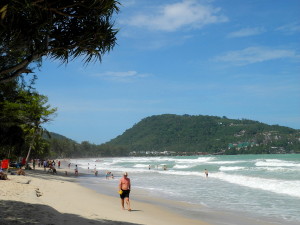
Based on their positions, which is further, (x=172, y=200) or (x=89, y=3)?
(x=172, y=200)

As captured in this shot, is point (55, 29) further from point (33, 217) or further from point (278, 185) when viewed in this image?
point (278, 185)

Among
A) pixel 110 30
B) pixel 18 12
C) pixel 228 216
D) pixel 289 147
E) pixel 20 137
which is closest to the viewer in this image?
pixel 18 12

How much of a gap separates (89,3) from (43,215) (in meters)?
5.07

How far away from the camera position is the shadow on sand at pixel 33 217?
252 inches

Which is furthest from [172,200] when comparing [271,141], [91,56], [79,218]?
[271,141]

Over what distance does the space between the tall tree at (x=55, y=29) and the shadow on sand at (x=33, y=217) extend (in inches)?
123

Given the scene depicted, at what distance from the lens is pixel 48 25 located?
4449 mm

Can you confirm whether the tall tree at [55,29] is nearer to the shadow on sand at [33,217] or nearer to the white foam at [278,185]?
the shadow on sand at [33,217]

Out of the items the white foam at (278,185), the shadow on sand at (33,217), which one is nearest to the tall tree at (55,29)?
the shadow on sand at (33,217)

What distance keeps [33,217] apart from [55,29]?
13.6 feet

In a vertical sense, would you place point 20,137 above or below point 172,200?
above

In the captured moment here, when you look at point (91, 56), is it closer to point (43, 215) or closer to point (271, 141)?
point (43, 215)

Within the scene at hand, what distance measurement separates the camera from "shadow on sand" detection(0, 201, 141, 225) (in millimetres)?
6395

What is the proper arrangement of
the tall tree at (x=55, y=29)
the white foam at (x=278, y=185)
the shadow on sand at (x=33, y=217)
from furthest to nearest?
the white foam at (x=278, y=185)
the shadow on sand at (x=33, y=217)
the tall tree at (x=55, y=29)
